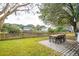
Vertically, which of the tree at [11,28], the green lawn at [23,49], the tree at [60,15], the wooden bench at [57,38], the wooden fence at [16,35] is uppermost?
the tree at [60,15]

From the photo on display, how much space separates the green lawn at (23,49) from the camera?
1.52 meters

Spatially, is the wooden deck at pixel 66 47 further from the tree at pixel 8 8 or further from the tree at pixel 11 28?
the tree at pixel 8 8

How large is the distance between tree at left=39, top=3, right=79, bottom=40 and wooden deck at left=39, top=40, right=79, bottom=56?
0.40ft

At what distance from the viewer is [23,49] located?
1534mm

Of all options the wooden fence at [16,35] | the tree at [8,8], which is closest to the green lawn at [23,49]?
the wooden fence at [16,35]

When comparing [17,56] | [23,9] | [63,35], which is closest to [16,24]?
[23,9]

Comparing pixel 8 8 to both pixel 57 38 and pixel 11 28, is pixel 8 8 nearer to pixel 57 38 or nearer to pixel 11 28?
pixel 11 28

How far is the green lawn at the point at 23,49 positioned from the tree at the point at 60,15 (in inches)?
9.3

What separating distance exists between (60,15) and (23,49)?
0.44 meters

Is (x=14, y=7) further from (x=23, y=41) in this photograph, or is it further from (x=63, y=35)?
(x=63, y=35)

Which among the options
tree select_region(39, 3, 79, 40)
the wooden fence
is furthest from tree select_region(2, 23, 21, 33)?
tree select_region(39, 3, 79, 40)

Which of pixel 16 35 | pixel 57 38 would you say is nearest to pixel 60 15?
→ pixel 57 38

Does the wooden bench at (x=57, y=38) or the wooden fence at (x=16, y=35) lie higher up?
the wooden fence at (x=16, y=35)

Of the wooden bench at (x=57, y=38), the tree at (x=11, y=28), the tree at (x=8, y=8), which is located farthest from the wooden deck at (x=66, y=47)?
the tree at (x=8, y=8)
